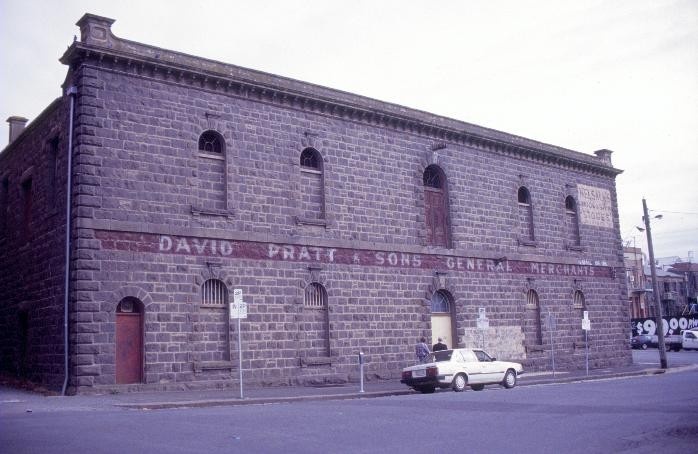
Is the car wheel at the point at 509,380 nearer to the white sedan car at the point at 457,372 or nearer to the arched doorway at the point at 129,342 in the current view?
the white sedan car at the point at 457,372

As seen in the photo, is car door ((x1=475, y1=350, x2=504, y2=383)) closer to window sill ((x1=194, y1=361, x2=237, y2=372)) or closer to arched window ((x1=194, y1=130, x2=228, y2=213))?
window sill ((x1=194, y1=361, x2=237, y2=372))

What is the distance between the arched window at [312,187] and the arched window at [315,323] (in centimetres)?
240

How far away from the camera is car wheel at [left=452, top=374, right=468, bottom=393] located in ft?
66.0

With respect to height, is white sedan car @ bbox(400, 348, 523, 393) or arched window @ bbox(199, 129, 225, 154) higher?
arched window @ bbox(199, 129, 225, 154)

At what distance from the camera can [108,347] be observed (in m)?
18.4

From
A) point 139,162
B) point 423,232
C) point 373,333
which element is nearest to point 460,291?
point 423,232

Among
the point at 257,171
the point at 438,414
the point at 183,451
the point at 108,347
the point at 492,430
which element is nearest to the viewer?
the point at 183,451

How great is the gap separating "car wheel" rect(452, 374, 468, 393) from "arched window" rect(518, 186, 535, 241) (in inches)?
474

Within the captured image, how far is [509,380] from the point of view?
21672mm

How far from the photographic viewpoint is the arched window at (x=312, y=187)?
23.3 m

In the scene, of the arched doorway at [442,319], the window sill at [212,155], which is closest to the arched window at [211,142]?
the window sill at [212,155]

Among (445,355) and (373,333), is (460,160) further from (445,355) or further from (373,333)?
(445,355)

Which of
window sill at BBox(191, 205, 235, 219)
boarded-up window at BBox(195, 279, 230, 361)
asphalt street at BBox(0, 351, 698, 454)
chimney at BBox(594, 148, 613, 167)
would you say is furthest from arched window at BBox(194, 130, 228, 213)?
chimney at BBox(594, 148, 613, 167)

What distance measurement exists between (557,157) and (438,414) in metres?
22.7
